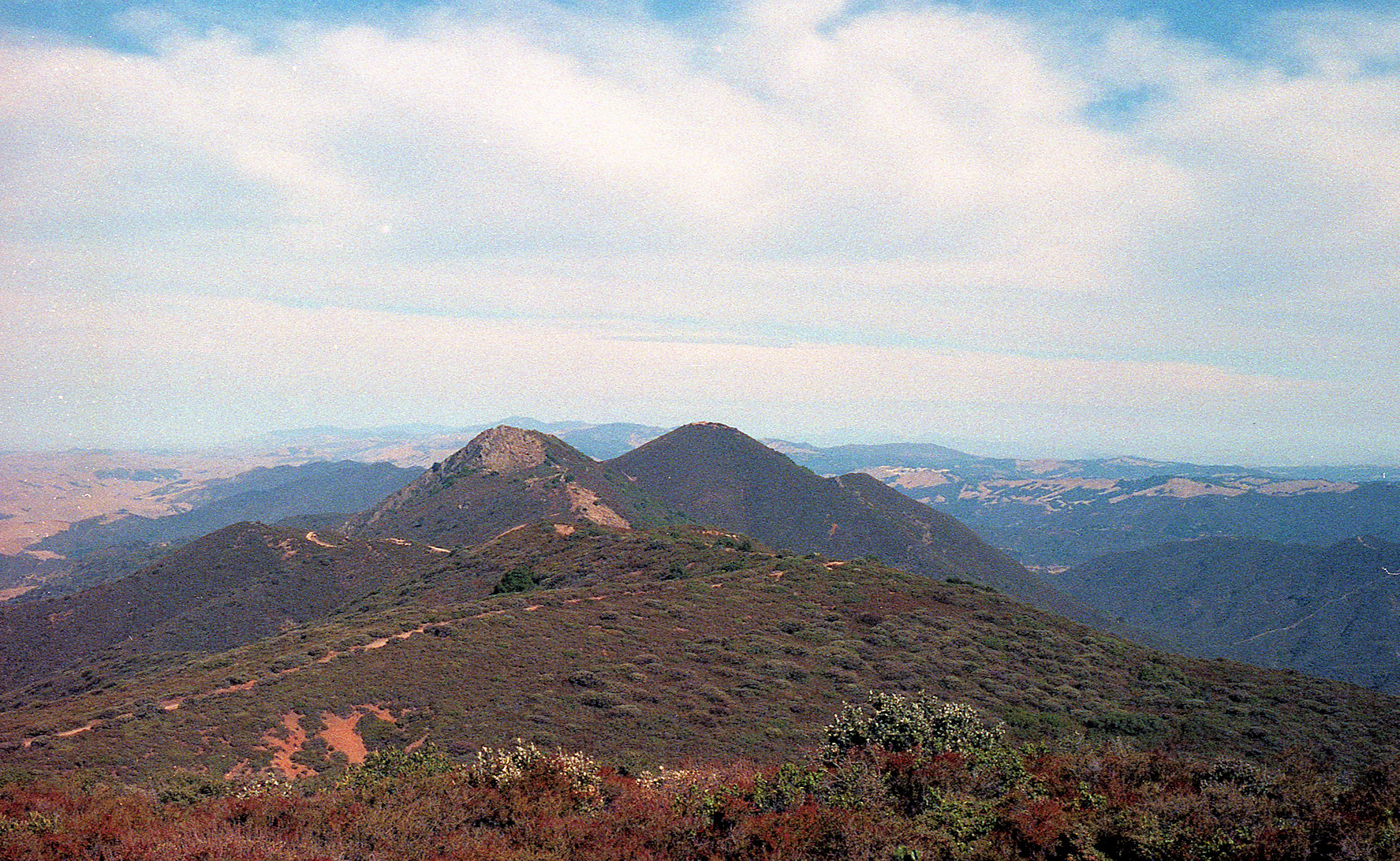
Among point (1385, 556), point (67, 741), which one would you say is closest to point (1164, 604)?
point (1385, 556)

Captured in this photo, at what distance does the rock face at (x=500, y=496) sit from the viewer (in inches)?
4641

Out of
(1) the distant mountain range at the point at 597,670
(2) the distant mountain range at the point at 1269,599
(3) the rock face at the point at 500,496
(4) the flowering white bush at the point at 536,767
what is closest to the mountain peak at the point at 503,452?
(3) the rock face at the point at 500,496

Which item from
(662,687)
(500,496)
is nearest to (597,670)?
(662,687)

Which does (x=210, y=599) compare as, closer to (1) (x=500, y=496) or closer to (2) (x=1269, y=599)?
(1) (x=500, y=496)

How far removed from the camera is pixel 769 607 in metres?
48.4

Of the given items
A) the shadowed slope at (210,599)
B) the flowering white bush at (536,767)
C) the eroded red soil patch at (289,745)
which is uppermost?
the flowering white bush at (536,767)

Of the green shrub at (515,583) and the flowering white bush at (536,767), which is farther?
the green shrub at (515,583)

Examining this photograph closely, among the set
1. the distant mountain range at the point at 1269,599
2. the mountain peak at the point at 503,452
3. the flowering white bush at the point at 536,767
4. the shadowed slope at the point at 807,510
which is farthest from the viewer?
the mountain peak at the point at 503,452

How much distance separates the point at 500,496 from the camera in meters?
127

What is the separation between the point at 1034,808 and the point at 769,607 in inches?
1370

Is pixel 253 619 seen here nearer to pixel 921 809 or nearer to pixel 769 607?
pixel 769 607

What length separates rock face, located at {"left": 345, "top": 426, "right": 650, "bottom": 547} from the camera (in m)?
118

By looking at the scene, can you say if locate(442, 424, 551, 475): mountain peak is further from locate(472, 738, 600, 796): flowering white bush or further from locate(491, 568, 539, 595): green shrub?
locate(472, 738, 600, 796): flowering white bush

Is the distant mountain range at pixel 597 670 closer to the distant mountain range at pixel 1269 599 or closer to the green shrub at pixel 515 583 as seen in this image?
the green shrub at pixel 515 583
